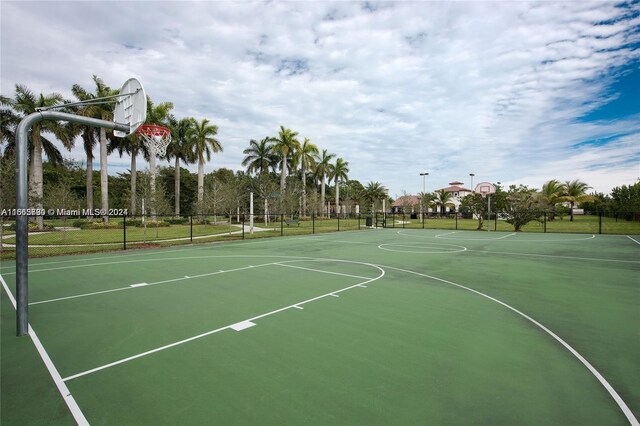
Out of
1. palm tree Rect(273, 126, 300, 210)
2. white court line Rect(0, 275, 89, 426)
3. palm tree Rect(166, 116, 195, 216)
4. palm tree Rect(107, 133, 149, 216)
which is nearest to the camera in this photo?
white court line Rect(0, 275, 89, 426)

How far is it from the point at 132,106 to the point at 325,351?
582 cm

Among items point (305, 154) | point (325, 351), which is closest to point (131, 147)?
point (305, 154)

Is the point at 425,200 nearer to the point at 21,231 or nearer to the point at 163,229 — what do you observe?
the point at 163,229

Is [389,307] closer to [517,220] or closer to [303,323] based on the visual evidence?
[303,323]

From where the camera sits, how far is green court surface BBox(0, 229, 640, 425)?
3.26 meters

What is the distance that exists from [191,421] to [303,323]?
107 inches

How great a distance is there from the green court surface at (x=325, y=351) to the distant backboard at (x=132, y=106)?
3.50 m

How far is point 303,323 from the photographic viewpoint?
18.5 feet

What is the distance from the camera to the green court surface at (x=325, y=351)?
3264 mm

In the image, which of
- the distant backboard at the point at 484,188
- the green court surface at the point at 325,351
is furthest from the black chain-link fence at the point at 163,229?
the green court surface at the point at 325,351

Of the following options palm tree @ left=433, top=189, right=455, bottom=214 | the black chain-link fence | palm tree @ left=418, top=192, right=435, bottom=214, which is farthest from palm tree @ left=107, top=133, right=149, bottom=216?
palm tree @ left=433, top=189, right=455, bottom=214

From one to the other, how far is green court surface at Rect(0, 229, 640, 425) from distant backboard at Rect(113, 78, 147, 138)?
3.50 m

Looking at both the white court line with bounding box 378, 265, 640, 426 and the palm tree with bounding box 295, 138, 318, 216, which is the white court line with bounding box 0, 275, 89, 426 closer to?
the white court line with bounding box 378, 265, 640, 426

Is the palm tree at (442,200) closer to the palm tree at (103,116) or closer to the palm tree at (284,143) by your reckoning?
the palm tree at (284,143)
